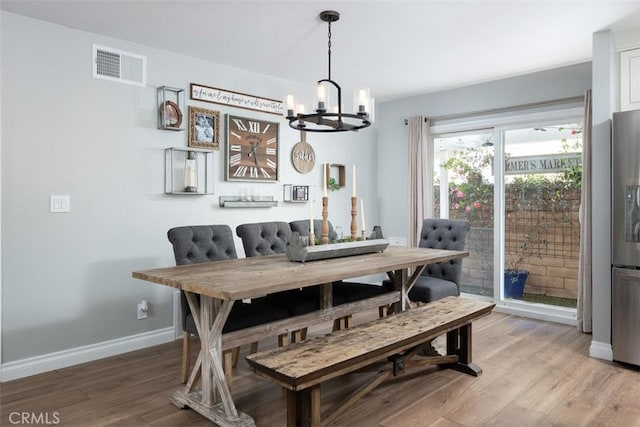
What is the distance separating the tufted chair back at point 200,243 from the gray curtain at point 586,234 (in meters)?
3.20

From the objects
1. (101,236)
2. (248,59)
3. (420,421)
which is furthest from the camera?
(248,59)

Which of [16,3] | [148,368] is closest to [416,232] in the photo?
[148,368]

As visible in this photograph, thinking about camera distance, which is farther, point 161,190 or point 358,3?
point 161,190

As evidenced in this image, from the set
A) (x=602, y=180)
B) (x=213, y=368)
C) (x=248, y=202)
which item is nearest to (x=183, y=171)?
(x=248, y=202)

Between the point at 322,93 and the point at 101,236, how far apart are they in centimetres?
203

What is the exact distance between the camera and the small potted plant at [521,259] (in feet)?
15.2

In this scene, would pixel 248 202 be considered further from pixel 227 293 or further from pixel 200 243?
pixel 227 293

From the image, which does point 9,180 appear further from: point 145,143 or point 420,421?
point 420,421

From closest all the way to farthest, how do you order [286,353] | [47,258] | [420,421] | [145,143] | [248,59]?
1. [286,353]
2. [420,421]
3. [47,258]
4. [145,143]
5. [248,59]

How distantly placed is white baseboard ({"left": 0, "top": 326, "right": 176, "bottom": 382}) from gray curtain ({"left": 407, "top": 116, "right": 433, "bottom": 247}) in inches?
117

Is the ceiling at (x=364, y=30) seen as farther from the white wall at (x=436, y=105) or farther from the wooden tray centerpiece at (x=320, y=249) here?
the wooden tray centerpiece at (x=320, y=249)

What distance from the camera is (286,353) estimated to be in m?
2.11

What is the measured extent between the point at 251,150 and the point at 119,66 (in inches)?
53.5

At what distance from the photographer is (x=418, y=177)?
522 centimetres
